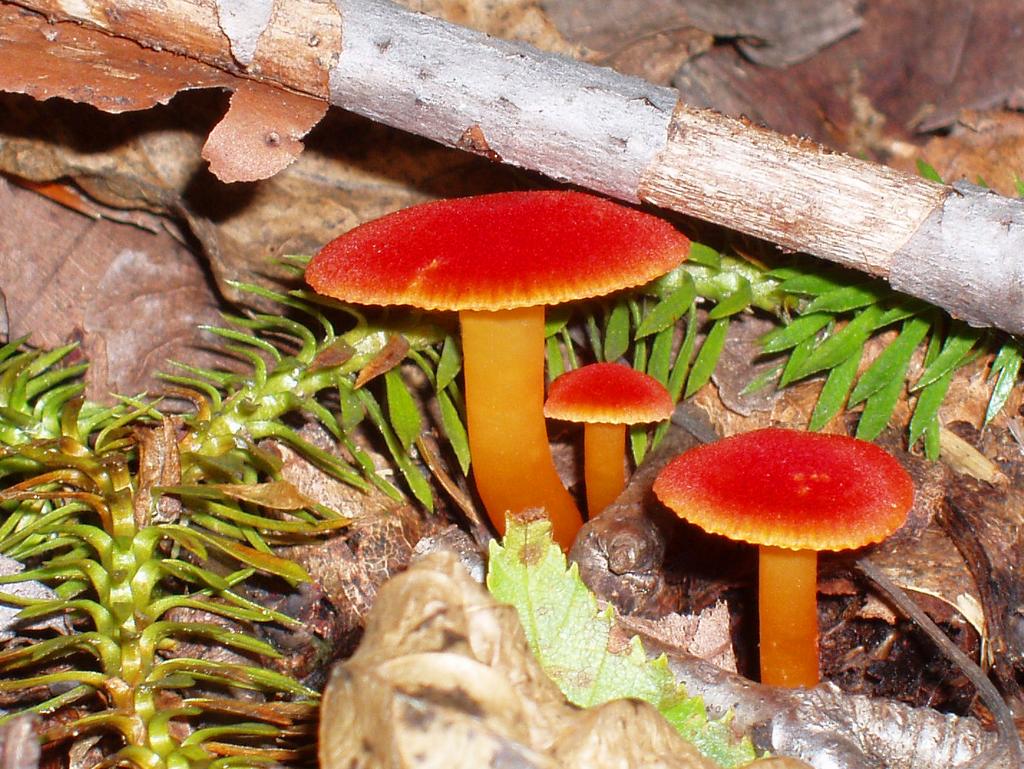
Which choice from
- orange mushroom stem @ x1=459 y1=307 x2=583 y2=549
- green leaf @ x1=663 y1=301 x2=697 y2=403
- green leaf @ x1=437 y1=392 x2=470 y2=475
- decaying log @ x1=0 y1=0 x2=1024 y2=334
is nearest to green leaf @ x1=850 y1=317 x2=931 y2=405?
decaying log @ x1=0 y1=0 x2=1024 y2=334

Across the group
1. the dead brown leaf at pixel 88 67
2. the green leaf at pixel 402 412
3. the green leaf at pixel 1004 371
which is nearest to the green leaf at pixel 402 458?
the green leaf at pixel 402 412

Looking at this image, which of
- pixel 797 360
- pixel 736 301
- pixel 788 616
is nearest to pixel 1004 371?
pixel 797 360

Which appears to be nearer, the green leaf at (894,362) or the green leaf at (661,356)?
the green leaf at (894,362)

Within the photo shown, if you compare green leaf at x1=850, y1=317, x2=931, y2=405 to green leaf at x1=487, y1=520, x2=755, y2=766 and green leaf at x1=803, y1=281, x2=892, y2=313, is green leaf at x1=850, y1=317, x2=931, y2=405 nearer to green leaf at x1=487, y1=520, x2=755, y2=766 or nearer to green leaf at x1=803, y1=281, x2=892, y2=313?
green leaf at x1=803, y1=281, x2=892, y2=313

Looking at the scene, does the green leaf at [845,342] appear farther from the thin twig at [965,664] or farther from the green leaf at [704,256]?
the thin twig at [965,664]

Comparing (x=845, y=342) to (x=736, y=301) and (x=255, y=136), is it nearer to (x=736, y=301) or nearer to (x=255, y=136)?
(x=736, y=301)
